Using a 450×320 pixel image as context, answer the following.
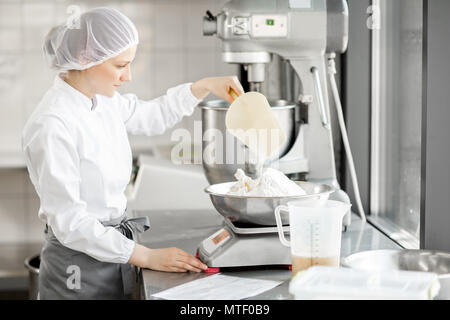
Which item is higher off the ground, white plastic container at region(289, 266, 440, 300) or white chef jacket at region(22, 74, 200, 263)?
white chef jacket at region(22, 74, 200, 263)

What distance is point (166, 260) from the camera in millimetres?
1220

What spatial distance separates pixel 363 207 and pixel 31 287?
1192 millimetres

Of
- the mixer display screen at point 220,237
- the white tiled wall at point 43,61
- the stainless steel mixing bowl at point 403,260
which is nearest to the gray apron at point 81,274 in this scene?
the mixer display screen at point 220,237

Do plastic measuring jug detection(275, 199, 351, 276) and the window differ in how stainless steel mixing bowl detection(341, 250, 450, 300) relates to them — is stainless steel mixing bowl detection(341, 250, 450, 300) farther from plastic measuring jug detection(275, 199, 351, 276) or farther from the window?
the window

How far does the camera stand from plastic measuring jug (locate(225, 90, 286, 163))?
1314 millimetres

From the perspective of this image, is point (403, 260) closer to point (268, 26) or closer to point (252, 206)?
point (252, 206)

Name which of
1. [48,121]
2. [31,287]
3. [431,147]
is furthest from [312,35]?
[31,287]

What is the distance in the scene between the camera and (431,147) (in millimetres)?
1253

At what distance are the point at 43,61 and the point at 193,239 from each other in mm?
1815

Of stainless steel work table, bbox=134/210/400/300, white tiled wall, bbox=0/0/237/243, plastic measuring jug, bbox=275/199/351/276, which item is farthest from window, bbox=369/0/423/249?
white tiled wall, bbox=0/0/237/243

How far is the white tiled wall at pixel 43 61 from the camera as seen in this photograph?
2990mm

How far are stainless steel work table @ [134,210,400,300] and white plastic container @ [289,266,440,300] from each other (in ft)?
0.49

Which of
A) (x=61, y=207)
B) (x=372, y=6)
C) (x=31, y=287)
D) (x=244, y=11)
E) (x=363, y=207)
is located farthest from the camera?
(x=31, y=287)
